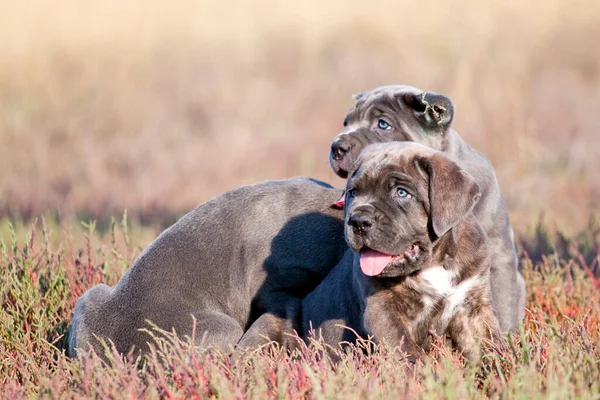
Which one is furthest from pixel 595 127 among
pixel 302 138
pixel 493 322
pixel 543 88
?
pixel 493 322

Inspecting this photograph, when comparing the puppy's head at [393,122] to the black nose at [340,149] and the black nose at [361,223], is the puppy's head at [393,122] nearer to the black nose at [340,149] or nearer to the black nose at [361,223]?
the black nose at [340,149]

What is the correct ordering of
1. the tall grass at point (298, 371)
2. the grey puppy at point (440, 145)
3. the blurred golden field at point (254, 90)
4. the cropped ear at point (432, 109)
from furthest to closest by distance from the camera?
the blurred golden field at point (254, 90) → the cropped ear at point (432, 109) → the grey puppy at point (440, 145) → the tall grass at point (298, 371)

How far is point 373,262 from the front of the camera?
4.98 meters

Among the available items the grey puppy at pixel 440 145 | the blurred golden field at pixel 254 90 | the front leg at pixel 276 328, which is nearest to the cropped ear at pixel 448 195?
the grey puppy at pixel 440 145

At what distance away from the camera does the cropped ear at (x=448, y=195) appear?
4.86 meters

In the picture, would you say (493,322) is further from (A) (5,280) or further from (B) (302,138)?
(B) (302,138)

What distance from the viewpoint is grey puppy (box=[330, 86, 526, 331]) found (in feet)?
19.8

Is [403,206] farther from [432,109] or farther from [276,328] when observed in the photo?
[432,109]

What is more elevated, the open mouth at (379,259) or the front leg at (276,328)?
the open mouth at (379,259)

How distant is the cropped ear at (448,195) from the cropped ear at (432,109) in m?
1.32

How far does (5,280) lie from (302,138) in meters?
8.91

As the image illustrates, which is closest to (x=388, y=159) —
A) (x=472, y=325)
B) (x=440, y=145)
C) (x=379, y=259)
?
(x=379, y=259)

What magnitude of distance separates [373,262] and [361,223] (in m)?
0.26

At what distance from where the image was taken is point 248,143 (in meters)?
14.6
